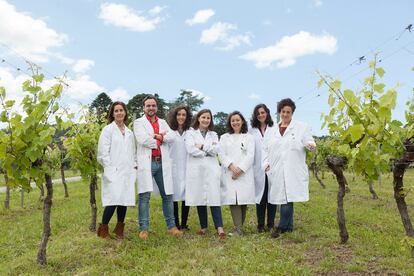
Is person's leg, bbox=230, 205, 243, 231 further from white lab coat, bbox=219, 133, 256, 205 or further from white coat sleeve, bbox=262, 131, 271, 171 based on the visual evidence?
white coat sleeve, bbox=262, 131, 271, 171

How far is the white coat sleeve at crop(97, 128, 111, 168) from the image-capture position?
236 inches

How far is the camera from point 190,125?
7023 millimetres

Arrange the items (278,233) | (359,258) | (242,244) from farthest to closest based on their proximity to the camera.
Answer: (278,233) → (242,244) → (359,258)

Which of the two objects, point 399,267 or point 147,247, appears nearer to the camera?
point 399,267

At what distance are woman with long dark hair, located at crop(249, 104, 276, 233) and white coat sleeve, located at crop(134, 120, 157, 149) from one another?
186 centimetres

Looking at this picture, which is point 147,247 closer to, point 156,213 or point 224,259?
point 224,259

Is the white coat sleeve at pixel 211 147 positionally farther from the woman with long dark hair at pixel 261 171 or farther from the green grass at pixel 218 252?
the green grass at pixel 218 252

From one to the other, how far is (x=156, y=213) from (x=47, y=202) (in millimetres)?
4212

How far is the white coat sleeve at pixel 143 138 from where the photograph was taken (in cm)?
623

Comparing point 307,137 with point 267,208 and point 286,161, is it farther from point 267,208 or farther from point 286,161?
point 267,208

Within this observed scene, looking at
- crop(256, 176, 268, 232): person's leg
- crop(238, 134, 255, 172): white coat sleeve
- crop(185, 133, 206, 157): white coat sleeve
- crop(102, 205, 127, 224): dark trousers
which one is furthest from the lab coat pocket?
crop(256, 176, 268, 232): person's leg

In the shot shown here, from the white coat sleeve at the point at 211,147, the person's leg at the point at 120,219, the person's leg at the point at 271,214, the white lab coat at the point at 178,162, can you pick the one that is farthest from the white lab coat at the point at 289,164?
the person's leg at the point at 120,219

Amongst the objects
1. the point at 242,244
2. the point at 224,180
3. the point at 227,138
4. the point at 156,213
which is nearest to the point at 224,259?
the point at 242,244

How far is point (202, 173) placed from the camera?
21.5 feet
